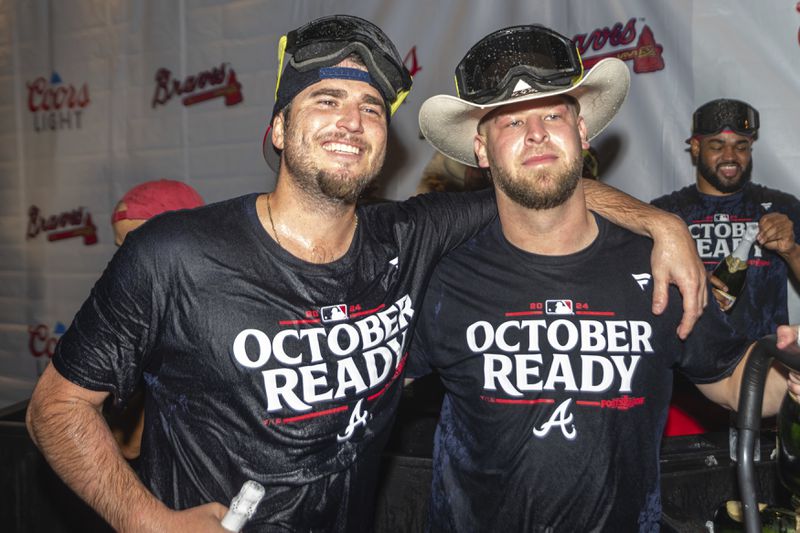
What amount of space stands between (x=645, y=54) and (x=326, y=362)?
323cm

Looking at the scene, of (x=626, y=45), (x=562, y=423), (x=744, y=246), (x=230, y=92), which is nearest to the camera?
(x=562, y=423)

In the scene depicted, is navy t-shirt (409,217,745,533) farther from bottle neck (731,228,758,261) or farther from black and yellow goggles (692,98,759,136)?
black and yellow goggles (692,98,759,136)

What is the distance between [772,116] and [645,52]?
2.66ft

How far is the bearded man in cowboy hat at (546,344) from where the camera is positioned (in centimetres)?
184

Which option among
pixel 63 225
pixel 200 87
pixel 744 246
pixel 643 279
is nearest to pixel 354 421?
pixel 643 279

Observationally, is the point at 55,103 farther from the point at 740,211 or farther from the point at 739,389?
the point at 739,389

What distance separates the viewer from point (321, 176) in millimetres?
1774

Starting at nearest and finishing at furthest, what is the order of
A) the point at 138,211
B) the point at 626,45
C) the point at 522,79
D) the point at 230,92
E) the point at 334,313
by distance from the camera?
the point at 334,313 < the point at 522,79 < the point at 138,211 < the point at 626,45 < the point at 230,92

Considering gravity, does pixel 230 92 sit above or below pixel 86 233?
above

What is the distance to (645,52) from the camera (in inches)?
158

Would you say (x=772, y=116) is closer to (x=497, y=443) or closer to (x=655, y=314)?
(x=655, y=314)

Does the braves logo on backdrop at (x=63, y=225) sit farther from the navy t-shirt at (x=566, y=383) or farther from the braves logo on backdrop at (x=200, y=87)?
the navy t-shirt at (x=566, y=383)

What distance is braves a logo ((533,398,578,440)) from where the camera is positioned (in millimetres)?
1836

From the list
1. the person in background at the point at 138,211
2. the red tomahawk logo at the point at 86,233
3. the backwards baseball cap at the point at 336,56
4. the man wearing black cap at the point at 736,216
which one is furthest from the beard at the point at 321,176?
the red tomahawk logo at the point at 86,233
